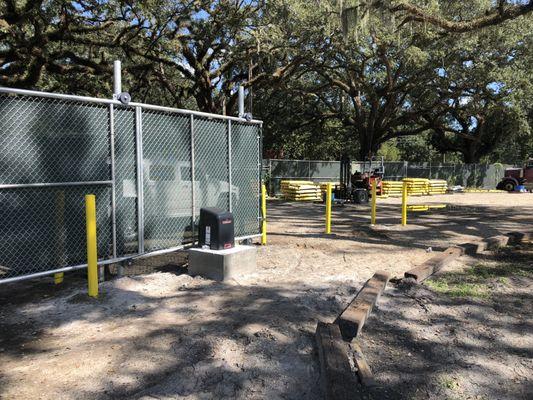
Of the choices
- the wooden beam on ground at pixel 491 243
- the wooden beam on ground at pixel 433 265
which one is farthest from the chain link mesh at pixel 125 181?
the wooden beam on ground at pixel 491 243

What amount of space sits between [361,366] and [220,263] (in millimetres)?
2992

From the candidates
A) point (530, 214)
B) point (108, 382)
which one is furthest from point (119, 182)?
point (530, 214)

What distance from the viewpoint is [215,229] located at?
637 centimetres

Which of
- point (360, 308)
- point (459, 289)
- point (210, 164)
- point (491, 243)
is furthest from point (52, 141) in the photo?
point (491, 243)

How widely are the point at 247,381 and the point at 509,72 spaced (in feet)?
77.9

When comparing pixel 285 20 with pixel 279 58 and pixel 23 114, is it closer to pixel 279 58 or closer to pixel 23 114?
pixel 279 58

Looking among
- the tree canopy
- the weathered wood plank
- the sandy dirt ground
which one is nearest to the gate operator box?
the sandy dirt ground

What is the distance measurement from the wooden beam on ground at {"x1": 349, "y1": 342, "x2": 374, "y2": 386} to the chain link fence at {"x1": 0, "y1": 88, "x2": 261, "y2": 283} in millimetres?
3280

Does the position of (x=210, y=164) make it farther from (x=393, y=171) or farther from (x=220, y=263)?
(x=393, y=171)

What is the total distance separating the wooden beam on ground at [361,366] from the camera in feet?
11.2

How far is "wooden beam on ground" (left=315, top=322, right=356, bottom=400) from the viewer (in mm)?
3031

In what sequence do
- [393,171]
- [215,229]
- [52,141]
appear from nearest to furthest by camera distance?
[52,141], [215,229], [393,171]

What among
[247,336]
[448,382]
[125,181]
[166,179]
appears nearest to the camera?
[448,382]

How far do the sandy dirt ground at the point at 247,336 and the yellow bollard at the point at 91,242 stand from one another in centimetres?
20
